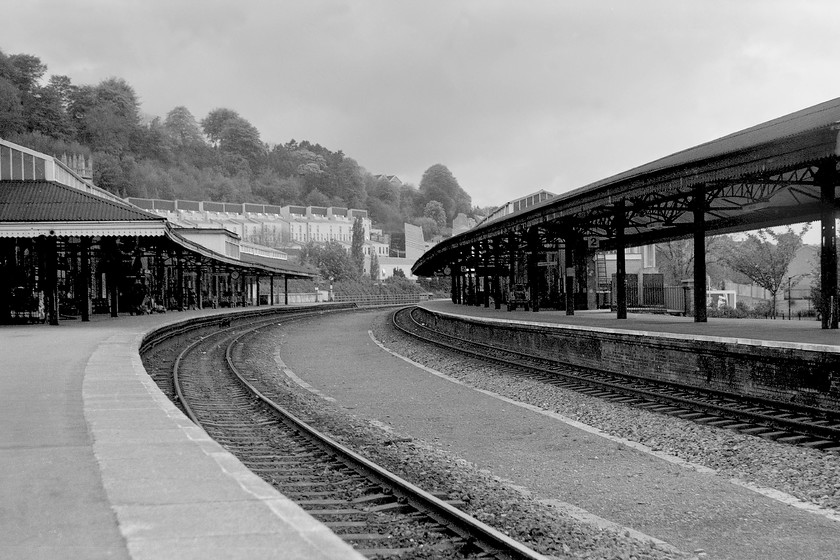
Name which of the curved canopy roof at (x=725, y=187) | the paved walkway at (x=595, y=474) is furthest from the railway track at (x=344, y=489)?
the curved canopy roof at (x=725, y=187)

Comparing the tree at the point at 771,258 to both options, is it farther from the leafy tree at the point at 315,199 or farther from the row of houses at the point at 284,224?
the leafy tree at the point at 315,199

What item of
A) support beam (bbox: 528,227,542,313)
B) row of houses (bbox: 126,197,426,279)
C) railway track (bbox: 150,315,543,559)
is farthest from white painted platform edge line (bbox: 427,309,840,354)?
row of houses (bbox: 126,197,426,279)

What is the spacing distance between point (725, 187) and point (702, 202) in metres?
1.43

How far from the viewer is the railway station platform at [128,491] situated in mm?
3992

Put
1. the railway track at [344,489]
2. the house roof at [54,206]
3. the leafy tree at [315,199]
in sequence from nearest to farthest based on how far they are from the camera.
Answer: the railway track at [344,489]
the house roof at [54,206]
the leafy tree at [315,199]

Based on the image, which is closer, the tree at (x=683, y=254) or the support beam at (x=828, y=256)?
the support beam at (x=828, y=256)

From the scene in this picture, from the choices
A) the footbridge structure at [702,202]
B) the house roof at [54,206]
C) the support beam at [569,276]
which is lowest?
the support beam at [569,276]

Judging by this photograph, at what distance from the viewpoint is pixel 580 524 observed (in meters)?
6.05

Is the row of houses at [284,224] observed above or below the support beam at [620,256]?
above

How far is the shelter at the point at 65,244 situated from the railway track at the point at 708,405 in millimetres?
15519

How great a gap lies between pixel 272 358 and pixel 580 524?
16557mm

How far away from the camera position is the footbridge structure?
14.3m

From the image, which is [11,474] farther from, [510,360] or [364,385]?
[510,360]

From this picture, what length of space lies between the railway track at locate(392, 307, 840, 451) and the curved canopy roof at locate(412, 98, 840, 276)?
4.32 m
